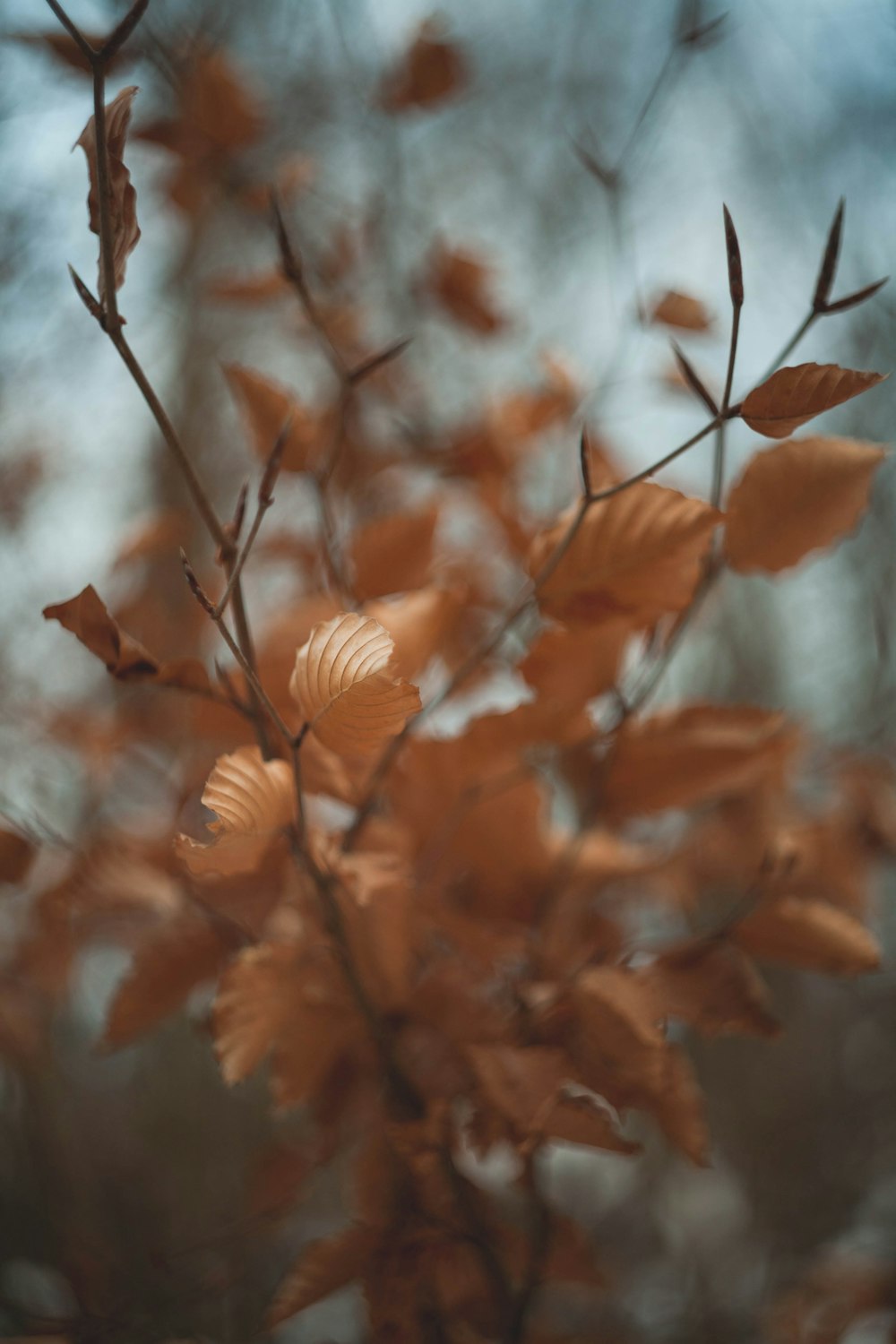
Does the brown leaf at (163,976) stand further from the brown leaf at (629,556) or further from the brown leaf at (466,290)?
the brown leaf at (466,290)

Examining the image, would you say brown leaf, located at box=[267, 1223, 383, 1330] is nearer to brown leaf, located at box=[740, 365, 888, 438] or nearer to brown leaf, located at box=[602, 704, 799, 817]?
brown leaf, located at box=[602, 704, 799, 817]

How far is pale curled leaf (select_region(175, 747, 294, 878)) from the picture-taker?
219 millimetres

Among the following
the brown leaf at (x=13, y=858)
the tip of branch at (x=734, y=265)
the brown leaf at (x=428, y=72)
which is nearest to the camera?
the tip of branch at (x=734, y=265)

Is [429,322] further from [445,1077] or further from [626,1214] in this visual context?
[626,1214]

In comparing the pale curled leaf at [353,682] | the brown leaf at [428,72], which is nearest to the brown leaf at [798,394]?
the pale curled leaf at [353,682]

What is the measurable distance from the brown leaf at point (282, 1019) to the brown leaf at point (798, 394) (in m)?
0.22

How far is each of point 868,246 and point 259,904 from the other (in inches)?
28.8

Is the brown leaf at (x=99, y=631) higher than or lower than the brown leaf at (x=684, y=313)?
lower

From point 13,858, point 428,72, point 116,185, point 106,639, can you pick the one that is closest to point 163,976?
point 13,858

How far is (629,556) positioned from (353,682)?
0.11 m

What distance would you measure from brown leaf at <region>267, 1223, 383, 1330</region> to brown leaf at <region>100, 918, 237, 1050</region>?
0.11 metres

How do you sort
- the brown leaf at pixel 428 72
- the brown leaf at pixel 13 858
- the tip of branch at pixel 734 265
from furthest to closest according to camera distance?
the brown leaf at pixel 428 72
the brown leaf at pixel 13 858
the tip of branch at pixel 734 265

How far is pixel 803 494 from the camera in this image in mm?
295

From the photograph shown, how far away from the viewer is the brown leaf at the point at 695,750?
1.17 ft
